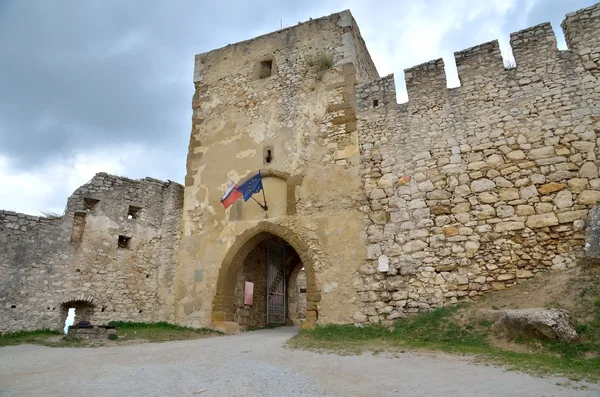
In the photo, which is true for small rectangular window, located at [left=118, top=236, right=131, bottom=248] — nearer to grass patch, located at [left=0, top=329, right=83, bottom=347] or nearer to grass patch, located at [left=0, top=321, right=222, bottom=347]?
grass patch, located at [left=0, top=321, right=222, bottom=347]

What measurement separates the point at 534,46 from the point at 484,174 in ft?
9.71

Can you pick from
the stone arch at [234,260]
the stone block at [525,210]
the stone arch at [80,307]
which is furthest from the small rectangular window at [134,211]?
the stone block at [525,210]

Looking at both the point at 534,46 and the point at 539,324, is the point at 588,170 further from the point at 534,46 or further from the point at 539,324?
the point at 539,324

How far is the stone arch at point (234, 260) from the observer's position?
9992 mm

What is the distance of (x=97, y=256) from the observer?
428 inches

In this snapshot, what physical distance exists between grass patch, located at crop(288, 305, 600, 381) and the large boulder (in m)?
0.11

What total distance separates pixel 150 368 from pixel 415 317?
4.97m

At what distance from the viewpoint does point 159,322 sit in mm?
10953

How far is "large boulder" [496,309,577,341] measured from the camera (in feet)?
18.6

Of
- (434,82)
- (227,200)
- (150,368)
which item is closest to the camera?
(150,368)

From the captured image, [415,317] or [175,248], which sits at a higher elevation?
Answer: [175,248]

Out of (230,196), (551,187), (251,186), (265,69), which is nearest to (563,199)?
(551,187)

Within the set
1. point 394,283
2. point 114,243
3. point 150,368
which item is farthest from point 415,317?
point 114,243

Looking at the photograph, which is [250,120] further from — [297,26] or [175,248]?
[175,248]
